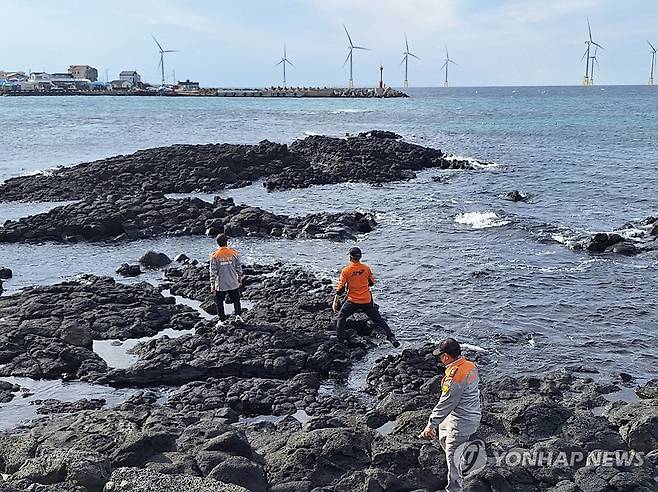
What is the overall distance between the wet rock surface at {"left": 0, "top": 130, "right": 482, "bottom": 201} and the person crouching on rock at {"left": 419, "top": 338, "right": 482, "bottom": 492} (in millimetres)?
32808

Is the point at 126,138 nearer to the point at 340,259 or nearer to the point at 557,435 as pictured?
the point at 340,259

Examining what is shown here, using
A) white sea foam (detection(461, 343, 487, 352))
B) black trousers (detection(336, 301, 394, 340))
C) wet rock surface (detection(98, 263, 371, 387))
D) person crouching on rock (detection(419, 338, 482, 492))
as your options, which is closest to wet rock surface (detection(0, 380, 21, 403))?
wet rock surface (detection(98, 263, 371, 387))

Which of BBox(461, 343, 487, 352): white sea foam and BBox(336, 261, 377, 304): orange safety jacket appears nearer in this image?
BBox(336, 261, 377, 304): orange safety jacket

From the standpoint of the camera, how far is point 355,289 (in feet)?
54.6

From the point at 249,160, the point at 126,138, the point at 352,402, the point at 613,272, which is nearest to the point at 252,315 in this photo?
the point at 352,402

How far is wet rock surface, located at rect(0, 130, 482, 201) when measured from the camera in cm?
4150

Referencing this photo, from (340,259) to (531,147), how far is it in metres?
46.4

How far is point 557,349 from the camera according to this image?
17.8 metres

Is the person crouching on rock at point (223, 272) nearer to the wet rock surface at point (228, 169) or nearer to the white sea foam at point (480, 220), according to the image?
the white sea foam at point (480, 220)

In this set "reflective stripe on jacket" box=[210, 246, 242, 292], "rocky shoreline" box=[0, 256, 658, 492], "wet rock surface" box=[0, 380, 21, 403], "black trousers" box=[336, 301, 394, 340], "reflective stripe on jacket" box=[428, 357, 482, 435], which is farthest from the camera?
"reflective stripe on jacket" box=[210, 246, 242, 292]

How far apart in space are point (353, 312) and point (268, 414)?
3.88 m

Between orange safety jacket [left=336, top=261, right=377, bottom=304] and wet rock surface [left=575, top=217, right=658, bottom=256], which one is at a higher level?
orange safety jacket [left=336, top=261, right=377, bottom=304]

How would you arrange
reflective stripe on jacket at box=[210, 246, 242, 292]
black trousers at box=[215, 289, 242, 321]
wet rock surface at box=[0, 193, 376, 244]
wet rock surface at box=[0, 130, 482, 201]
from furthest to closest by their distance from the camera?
1. wet rock surface at box=[0, 130, 482, 201]
2. wet rock surface at box=[0, 193, 376, 244]
3. black trousers at box=[215, 289, 242, 321]
4. reflective stripe on jacket at box=[210, 246, 242, 292]

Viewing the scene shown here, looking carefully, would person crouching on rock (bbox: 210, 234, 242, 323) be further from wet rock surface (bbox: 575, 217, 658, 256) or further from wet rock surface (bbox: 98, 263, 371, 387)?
wet rock surface (bbox: 575, 217, 658, 256)
